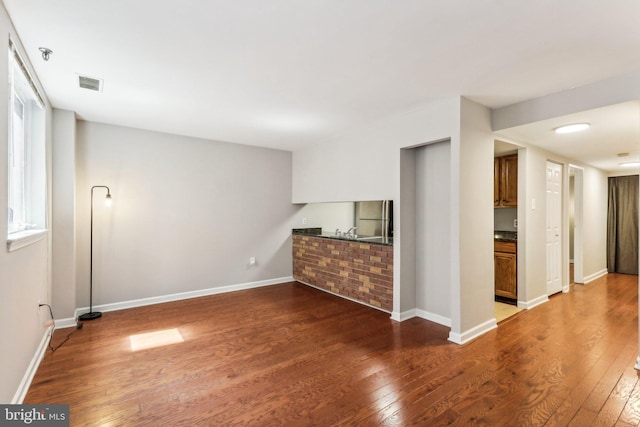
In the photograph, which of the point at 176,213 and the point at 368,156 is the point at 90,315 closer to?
the point at 176,213

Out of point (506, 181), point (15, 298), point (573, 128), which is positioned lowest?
point (15, 298)

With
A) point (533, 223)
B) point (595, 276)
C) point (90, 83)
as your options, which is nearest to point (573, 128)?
point (533, 223)

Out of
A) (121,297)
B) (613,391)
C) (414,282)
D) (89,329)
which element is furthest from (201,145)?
(613,391)

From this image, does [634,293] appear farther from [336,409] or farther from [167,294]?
[167,294]

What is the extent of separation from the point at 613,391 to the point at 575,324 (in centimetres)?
148

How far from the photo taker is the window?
2.44 m

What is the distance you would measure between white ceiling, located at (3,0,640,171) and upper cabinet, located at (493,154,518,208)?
1068 millimetres

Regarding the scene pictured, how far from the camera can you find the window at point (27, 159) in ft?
8.00

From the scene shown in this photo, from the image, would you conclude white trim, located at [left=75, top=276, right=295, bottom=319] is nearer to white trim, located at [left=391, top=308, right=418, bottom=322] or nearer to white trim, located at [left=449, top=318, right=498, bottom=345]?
white trim, located at [left=391, top=308, right=418, bottom=322]

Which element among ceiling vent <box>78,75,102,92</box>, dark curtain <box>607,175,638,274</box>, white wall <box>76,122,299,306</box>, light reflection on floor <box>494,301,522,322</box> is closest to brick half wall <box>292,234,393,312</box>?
white wall <box>76,122,299,306</box>

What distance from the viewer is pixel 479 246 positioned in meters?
3.19

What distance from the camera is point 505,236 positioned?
14.6 feet

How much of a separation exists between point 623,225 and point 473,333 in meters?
5.76

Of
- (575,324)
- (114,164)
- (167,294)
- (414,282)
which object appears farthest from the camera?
(167,294)
